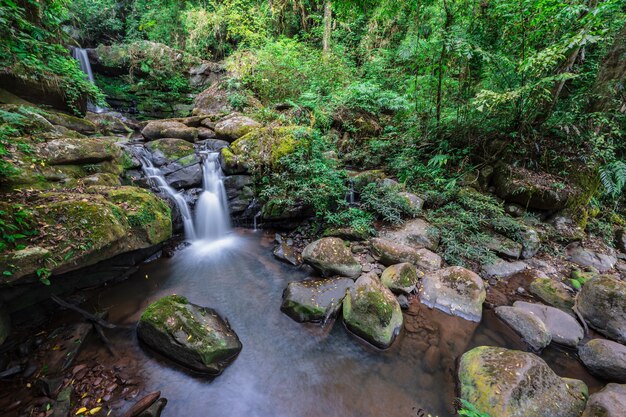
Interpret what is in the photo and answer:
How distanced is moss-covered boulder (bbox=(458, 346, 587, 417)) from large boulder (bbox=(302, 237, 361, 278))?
2102mm

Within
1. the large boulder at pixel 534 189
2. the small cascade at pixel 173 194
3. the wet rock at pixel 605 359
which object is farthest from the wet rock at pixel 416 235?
the small cascade at pixel 173 194

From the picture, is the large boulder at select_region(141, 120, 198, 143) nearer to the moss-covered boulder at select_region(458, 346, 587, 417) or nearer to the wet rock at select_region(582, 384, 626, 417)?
the moss-covered boulder at select_region(458, 346, 587, 417)

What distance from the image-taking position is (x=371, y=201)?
5.93 metres

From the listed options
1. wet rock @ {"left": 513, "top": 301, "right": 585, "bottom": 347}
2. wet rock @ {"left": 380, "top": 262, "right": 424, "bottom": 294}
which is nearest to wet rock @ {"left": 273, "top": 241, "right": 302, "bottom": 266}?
wet rock @ {"left": 380, "top": 262, "right": 424, "bottom": 294}

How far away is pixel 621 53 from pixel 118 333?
33.4 ft

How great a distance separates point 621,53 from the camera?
5082mm

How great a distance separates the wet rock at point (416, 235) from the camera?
17.1ft

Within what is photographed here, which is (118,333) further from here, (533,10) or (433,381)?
(533,10)

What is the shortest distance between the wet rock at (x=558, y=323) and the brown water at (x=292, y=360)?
257 mm

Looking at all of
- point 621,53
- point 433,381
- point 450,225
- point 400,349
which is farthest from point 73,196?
point 621,53

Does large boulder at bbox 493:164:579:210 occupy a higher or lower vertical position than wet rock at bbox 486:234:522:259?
higher

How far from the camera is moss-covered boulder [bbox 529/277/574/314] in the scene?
13.4ft

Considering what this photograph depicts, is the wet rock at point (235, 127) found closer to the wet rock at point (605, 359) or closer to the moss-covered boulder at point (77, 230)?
the moss-covered boulder at point (77, 230)

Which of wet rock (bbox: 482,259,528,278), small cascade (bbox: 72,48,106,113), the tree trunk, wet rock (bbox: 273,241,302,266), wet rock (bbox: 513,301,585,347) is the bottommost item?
wet rock (bbox: 513,301,585,347)
